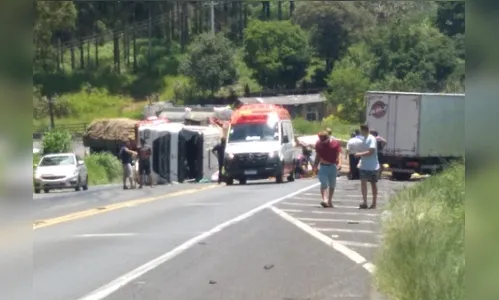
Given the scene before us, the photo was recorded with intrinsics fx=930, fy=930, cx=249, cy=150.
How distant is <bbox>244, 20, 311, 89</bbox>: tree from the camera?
23.5ft

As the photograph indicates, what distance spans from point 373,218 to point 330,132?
2935 mm

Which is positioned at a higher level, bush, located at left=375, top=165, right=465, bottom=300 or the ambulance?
bush, located at left=375, top=165, right=465, bottom=300

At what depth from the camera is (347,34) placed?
10.8 m

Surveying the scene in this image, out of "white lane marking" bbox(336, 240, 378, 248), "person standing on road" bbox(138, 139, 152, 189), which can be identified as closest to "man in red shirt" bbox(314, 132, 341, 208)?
"white lane marking" bbox(336, 240, 378, 248)

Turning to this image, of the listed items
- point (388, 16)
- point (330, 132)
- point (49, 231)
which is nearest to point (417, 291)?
point (388, 16)

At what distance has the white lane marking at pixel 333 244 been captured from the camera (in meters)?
Answer: 11.8

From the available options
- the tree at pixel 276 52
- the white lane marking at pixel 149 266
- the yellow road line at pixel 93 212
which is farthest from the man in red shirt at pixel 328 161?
the tree at pixel 276 52

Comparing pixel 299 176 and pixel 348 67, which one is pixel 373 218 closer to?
pixel 348 67

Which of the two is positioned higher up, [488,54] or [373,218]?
[488,54]

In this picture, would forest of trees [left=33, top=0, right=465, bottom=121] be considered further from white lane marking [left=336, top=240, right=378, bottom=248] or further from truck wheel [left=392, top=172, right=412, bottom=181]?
truck wheel [left=392, top=172, right=412, bottom=181]

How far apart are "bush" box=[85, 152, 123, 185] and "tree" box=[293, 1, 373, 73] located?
28279mm

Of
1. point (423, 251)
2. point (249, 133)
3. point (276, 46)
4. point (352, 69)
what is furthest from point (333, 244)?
point (249, 133)

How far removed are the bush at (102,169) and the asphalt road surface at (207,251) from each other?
54.5ft

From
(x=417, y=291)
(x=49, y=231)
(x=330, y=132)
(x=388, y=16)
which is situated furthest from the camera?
(x=330, y=132)
